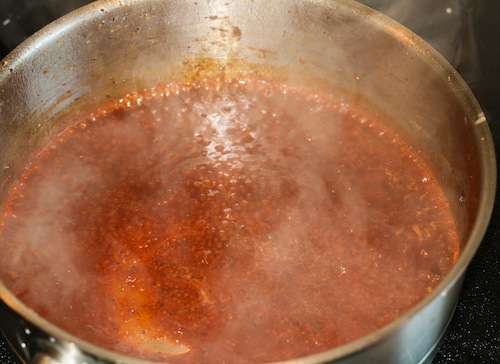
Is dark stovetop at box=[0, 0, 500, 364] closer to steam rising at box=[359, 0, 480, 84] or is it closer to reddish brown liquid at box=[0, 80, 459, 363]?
steam rising at box=[359, 0, 480, 84]

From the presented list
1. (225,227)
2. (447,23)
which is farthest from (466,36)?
(225,227)

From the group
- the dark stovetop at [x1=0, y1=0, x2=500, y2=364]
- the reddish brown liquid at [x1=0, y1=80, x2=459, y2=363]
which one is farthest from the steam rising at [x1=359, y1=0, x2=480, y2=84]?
the reddish brown liquid at [x1=0, y1=80, x2=459, y2=363]

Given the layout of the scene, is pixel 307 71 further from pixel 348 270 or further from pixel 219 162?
pixel 348 270

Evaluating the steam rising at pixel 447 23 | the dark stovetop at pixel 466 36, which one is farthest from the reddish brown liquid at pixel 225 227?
the steam rising at pixel 447 23

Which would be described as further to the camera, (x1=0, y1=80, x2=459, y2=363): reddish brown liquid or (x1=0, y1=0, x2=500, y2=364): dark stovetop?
(x1=0, y1=0, x2=500, y2=364): dark stovetop

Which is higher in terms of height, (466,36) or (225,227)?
(225,227)

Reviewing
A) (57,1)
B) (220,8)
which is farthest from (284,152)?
(57,1)

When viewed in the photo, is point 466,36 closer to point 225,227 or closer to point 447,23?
point 447,23
